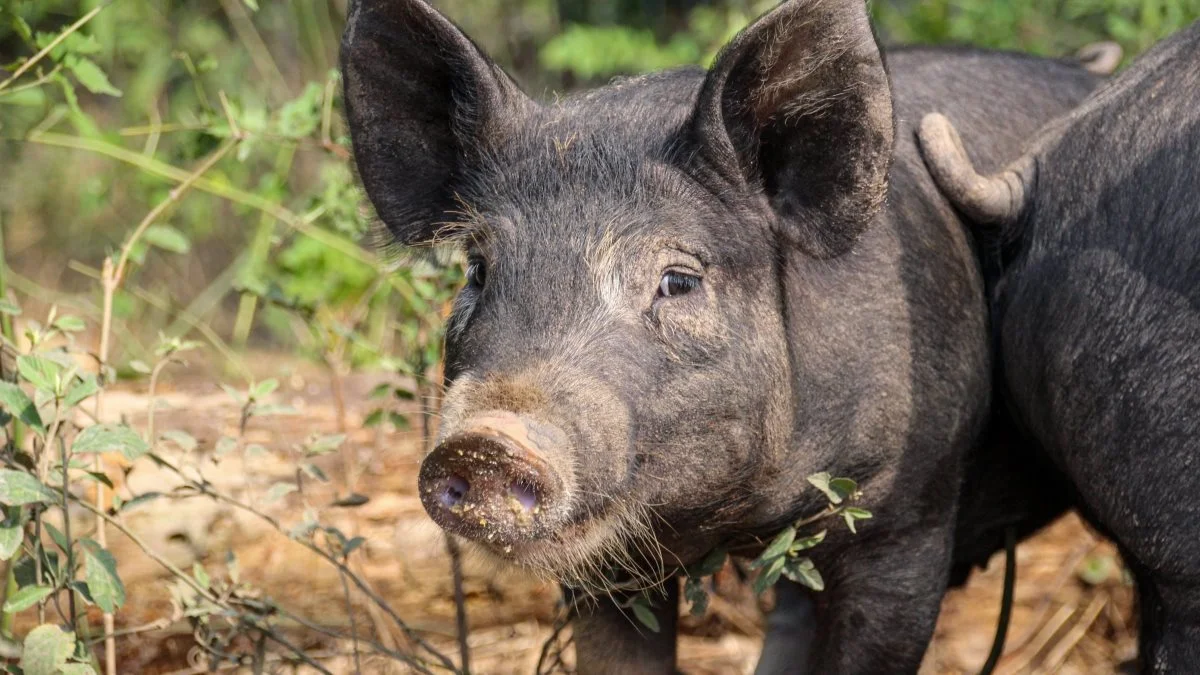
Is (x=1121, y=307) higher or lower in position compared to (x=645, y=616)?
higher

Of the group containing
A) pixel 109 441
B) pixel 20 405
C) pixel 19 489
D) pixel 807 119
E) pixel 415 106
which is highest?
pixel 415 106

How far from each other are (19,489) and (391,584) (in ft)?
7.90

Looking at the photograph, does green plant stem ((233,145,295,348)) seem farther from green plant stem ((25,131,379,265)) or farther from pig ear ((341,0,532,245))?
pig ear ((341,0,532,245))

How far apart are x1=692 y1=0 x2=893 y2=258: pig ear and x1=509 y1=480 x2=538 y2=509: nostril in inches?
40.7

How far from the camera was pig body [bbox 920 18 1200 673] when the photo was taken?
362 centimetres

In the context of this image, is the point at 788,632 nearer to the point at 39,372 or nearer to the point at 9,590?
the point at 9,590

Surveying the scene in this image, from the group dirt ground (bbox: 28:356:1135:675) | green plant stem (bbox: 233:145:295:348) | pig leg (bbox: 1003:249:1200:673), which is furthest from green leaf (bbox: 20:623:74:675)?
green plant stem (bbox: 233:145:295:348)

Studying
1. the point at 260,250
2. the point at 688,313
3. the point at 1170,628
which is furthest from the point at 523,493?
the point at 260,250

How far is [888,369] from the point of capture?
4.09m

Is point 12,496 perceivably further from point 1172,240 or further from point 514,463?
point 1172,240

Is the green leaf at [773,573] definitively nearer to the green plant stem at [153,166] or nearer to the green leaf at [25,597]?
the green leaf at [25,597]

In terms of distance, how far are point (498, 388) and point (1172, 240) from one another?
1.62 m

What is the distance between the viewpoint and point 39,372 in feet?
12.0

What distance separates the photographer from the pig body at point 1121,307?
11.9 feet
